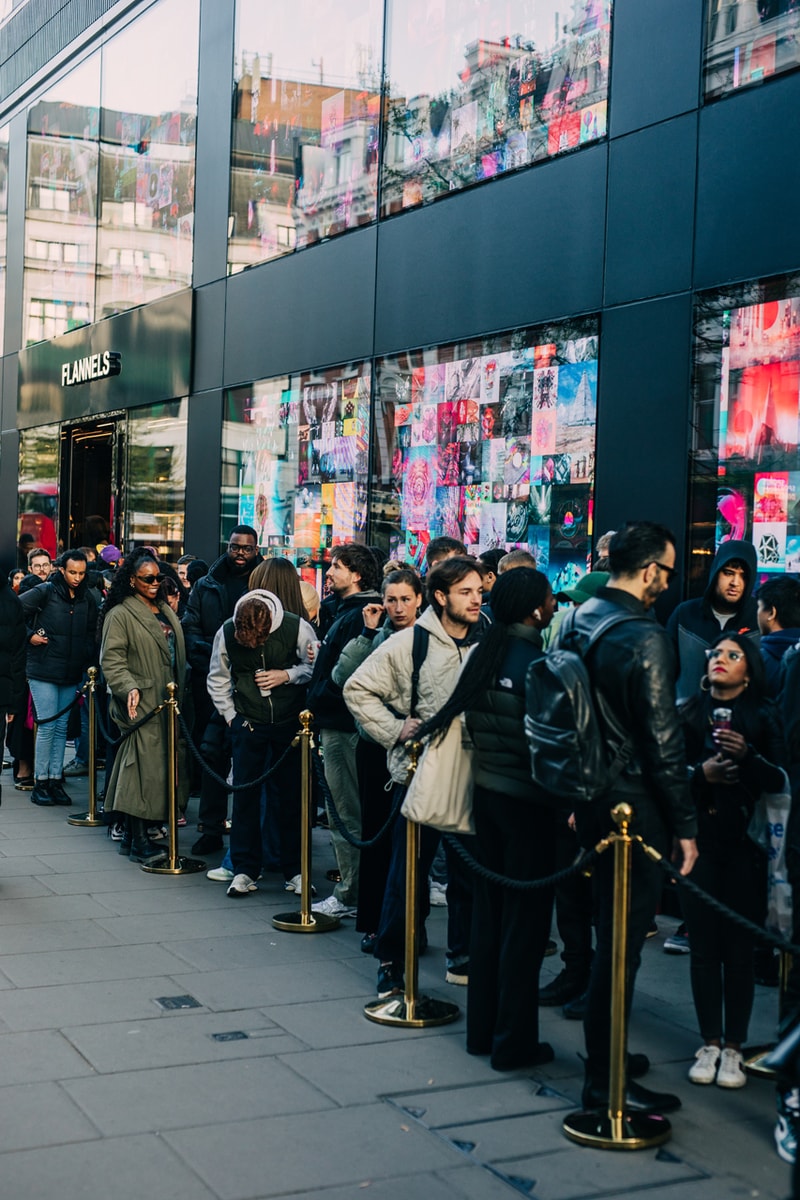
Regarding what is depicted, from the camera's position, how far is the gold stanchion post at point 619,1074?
487cm

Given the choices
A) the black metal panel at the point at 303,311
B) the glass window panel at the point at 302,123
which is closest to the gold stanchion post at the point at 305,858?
the black metal panel at the point at 303,311

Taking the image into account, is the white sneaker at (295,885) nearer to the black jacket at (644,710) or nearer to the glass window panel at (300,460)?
the black jacket at (644,710)

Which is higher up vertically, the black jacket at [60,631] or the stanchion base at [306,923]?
the black jacket at [60,631]

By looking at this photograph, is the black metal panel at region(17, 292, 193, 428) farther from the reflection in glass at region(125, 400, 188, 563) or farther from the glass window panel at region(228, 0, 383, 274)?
the glass window panel at region(228, 0, 383, 274)

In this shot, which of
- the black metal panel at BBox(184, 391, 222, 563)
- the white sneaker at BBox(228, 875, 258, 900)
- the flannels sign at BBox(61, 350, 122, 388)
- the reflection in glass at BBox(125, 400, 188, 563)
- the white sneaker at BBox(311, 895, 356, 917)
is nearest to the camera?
the white sneaker at BBox(311, 895, 356, 917)

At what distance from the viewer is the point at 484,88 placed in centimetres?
1169

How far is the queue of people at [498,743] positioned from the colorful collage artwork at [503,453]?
4.33ft

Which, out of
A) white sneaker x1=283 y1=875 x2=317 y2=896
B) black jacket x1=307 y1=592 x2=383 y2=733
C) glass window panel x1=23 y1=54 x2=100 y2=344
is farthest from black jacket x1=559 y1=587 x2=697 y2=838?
glass window panel x1=23 y1=54 x2=100 y2=344

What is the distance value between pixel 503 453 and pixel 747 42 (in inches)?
144

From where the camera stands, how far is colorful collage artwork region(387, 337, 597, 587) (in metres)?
10.4

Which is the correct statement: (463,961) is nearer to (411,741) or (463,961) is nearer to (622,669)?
(411,741)

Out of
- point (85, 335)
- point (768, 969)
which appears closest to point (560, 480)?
point (768, 969)

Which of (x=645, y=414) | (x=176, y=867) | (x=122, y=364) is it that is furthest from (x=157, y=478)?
(x=645, y=414)

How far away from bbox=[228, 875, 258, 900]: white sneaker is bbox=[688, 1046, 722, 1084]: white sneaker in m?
3.63
